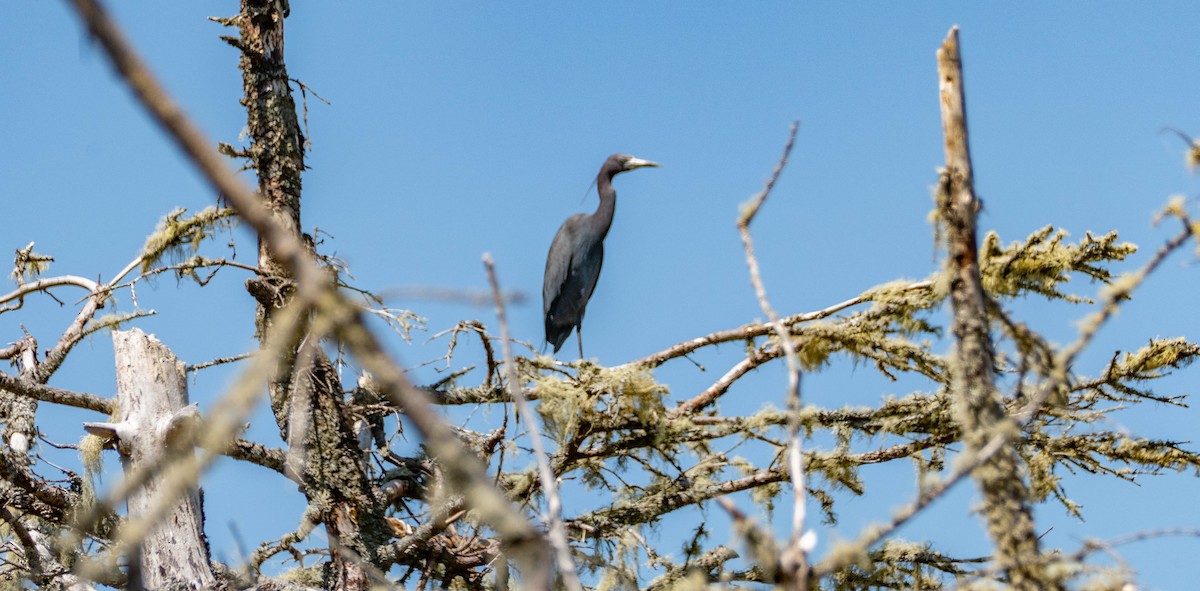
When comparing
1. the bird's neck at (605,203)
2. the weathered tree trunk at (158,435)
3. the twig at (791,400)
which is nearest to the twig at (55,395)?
the weathered tree trunk at (158,435)

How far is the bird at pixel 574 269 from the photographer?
6965 mm

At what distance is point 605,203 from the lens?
7195 mm

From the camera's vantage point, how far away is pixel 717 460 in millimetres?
4191

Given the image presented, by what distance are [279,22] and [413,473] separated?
194 centimetres

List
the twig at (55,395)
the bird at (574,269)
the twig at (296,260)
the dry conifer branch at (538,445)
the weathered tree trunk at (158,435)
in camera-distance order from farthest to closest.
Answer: the bird at (574,269) < the twig at (55,395) < the weathered tree trunk at (158,435) < the dry conifer branch at (538,445) < the twig at (296,260)

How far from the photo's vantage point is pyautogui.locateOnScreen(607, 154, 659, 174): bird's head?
739 cm

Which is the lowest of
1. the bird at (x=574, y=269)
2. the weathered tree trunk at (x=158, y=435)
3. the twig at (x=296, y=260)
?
the twig at (x=296, y=260)

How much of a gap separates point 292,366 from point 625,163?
11.7 feet

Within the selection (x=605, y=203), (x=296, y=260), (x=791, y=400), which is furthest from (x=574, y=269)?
(x=296, y=260)

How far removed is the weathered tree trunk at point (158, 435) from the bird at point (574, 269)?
126 inches

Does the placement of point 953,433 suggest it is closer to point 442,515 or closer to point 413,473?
point 442,515

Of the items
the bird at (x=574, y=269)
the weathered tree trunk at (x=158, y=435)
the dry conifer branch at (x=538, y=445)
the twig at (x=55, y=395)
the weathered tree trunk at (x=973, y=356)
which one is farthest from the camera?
the bird at (x=574, y=269)

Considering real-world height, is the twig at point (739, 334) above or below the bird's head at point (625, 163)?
below

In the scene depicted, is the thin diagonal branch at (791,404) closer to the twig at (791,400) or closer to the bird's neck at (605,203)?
the twig at (791,400)
